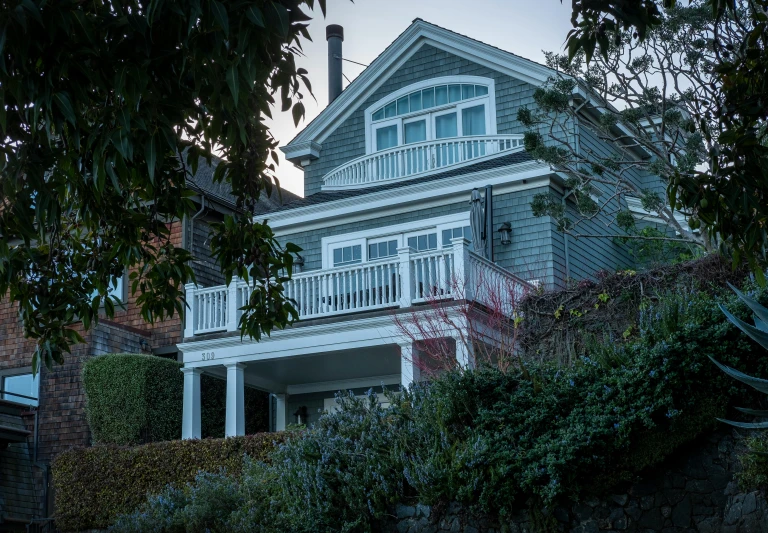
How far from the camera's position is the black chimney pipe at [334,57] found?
24.5 m

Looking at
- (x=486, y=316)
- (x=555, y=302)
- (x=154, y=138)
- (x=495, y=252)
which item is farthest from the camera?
(x=495, y=252)

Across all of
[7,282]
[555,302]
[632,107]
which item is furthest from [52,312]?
[632,107]

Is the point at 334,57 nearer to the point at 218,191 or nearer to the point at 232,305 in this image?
the point at 218,191

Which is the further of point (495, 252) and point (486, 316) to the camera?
point (495, 252)

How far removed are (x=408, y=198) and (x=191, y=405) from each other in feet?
18.4

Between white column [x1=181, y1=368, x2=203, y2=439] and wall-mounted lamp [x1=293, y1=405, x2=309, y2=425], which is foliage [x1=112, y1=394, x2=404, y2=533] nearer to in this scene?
white column [x1=181, y1=368, x2=203, y2=439]

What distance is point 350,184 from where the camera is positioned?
21.0 metres

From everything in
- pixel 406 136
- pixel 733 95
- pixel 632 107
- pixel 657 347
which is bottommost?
pixel 657 347

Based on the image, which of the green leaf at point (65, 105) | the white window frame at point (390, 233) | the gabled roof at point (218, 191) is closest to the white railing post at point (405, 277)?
the white window frame at point (390, 233)

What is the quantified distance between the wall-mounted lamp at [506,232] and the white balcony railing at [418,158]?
1710mm

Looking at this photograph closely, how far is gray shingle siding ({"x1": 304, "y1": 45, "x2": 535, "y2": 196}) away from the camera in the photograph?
20.0 meters

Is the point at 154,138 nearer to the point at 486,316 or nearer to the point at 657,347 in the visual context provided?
the point at 657,347

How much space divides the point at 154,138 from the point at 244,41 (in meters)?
0.97

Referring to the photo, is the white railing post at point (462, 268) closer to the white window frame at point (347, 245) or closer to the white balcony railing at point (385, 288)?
the white balcony railing at point (385, 288)
